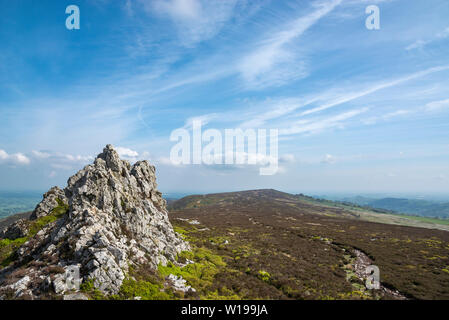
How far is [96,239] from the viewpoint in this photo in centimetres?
1881

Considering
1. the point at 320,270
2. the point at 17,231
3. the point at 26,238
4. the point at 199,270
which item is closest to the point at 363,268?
the point at 320,270

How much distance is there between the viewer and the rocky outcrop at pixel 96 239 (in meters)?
15.9

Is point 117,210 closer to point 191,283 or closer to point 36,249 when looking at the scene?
point 36,249

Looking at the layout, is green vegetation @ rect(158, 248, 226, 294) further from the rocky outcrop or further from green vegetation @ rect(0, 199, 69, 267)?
green vegetation @ rect(0, 199, 69, 267)

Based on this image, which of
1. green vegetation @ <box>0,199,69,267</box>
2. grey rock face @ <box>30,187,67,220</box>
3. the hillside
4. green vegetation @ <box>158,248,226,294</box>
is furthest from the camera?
grey rock face @ <box>30,187,67,220</box>

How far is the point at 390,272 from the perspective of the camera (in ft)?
104

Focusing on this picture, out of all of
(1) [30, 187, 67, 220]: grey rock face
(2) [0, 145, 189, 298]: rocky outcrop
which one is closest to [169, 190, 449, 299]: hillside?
(2) [0, 145, 189, 298]: rocky outcrop

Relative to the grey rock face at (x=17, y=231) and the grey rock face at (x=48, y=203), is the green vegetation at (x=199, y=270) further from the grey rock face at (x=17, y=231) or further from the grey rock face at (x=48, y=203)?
the grey rock face at (x=48, y=203)

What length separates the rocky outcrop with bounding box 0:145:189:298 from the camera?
15883 mm

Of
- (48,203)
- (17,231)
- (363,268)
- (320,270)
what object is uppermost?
(48,203)

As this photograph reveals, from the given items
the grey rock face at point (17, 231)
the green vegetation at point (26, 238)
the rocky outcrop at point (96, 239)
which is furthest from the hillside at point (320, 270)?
the grey rock face at point (17, 231)

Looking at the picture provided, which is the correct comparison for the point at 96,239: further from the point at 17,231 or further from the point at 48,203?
the point at 48,203

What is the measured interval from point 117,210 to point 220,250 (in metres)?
20.9
